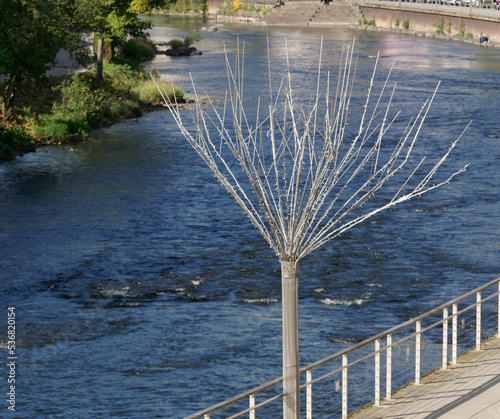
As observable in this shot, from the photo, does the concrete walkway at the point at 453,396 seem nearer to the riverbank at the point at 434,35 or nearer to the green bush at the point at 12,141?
the green bush at the point at 12,141

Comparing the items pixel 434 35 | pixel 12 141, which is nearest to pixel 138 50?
pixel 12 141

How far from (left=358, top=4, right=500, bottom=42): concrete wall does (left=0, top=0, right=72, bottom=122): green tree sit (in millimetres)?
56090

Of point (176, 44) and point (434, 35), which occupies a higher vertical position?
point (434, 35)

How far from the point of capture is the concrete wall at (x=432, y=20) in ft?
271

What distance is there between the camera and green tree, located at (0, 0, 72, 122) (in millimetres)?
33500

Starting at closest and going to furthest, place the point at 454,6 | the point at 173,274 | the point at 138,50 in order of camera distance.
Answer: the point at 173,274, the point at 138,50, the point at 454,6

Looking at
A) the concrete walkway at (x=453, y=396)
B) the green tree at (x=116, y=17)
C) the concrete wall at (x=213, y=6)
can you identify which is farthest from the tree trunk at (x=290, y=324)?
the concrete wall at (x=213, y=6)

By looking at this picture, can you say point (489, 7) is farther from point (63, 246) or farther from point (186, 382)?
point (186, 382)

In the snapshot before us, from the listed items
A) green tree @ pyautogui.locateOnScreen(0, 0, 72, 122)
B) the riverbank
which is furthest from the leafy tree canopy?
the riverbank

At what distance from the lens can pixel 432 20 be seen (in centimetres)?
9431

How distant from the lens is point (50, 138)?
36.7 m

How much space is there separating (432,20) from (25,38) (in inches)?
2715

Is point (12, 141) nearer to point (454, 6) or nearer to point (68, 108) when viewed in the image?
point (68, 108)

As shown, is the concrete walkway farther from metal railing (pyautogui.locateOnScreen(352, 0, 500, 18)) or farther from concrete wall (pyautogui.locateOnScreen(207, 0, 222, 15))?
concrete wall (pyautogui.locateOnScreen(207, 0, 222, 15))
